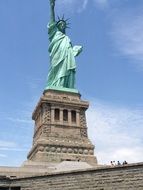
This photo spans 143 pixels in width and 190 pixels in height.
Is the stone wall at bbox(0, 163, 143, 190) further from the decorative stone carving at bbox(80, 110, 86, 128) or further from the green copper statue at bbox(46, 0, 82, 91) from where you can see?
the green copper statue at bbox(46, 0, 82, 91)

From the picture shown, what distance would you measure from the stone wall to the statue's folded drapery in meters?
21.0

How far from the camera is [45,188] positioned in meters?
19.3

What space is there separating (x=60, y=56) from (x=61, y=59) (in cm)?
54

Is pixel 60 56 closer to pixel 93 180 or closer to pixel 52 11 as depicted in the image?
pixel 52 11

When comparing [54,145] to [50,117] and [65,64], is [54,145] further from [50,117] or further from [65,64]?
[65,64]

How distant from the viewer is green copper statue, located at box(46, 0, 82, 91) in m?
40.3

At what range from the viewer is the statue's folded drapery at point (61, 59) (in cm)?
4041

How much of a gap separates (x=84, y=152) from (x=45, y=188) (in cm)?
1639

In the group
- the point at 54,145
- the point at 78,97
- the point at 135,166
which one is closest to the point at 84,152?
the point at 54,145

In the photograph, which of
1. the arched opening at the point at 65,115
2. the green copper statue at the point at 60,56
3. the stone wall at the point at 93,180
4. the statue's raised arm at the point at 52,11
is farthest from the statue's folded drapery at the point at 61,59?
the stone wall at the point at 93,180

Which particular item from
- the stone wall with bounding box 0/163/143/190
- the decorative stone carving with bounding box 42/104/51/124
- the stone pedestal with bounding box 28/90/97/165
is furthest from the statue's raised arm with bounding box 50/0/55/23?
the stone wall with bounding box 0/163/143/190

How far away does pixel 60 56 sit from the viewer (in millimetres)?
41438

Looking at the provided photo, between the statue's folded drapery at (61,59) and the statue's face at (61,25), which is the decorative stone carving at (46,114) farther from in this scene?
the statue's face at (61,25)

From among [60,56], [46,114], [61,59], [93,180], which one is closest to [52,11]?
[60,56]
